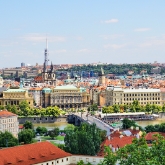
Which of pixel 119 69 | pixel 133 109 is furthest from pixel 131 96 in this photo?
pixel 119 69

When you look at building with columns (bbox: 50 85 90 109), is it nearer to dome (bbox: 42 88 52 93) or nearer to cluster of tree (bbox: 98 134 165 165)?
dome (bbox: 42 88 52 93)

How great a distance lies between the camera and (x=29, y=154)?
78.6ft

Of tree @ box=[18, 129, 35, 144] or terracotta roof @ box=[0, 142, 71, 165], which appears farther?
tree @ box=[18, 129, 35, 144]

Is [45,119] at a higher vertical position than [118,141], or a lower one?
lower

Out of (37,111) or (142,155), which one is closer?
(142,155)

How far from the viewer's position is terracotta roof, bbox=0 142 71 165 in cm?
2316

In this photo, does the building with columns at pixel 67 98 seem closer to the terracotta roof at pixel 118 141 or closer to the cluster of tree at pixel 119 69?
the terracotta roof at pixel 118 141

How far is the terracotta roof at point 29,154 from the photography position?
23.2 meters

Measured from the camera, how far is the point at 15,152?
23.6 meters

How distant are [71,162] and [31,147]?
1.99m

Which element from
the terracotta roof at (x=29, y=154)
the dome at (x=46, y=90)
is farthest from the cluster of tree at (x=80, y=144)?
the dome at (x=46, y=90)

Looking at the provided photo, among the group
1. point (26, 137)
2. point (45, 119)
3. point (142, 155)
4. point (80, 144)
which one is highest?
point (142, 155)

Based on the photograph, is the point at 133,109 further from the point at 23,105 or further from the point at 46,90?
the point at 46,90

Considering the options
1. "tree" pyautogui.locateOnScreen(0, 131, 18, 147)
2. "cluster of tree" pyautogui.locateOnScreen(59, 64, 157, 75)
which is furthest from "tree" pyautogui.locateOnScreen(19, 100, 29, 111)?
"cluster of tree" pyautogui.locateOnScreen(59, 64, 157, 75)
